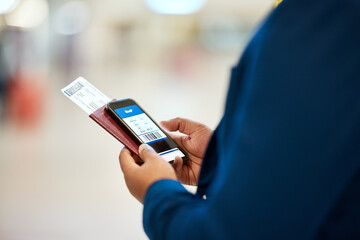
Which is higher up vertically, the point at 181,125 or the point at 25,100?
the point at 181,125

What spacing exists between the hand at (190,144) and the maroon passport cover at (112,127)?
12 centimetres

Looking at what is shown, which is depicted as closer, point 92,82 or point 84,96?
point 84,96

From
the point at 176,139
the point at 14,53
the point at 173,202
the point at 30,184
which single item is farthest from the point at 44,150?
the point at 14,53

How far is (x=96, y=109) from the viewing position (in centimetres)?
112

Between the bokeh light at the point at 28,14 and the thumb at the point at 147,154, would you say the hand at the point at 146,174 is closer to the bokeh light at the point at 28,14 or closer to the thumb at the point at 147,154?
the thumb at the point at 147,154

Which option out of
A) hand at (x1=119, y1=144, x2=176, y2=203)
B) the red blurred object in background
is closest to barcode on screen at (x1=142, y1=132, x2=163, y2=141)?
hand at (x1=119, y1=144, x2=176, y2=203)

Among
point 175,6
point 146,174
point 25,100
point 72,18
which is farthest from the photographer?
point 175,6

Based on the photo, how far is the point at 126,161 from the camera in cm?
92

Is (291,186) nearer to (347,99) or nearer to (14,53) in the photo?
(347,99)

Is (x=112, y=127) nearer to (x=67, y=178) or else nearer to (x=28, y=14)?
(x=67, y=178)

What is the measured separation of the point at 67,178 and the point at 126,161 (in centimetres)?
231

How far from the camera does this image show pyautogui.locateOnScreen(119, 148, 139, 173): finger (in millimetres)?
893

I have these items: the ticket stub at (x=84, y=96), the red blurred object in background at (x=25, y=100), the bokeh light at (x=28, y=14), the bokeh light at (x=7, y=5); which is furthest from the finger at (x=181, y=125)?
the bokeh light at (x=28, y=14)

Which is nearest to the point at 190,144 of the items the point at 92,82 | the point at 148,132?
the point at 148,132
